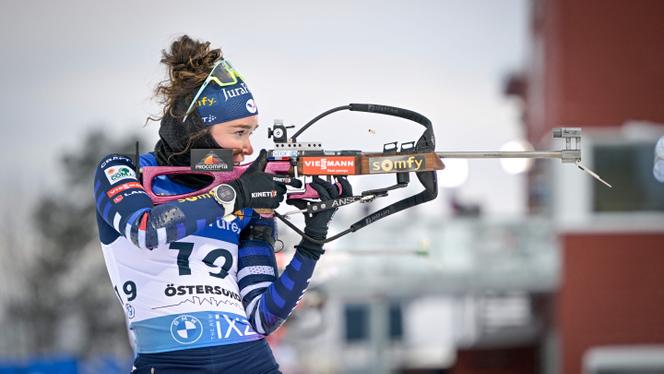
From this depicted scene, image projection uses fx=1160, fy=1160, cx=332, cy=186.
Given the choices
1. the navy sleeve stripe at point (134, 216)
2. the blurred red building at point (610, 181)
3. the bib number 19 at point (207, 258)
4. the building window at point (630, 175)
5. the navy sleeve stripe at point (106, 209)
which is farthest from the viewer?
the blurred red building at point (610, 181)

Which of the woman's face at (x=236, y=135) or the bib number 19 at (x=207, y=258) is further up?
the woman's face at (x=236, y=135)

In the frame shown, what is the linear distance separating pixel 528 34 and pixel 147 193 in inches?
829

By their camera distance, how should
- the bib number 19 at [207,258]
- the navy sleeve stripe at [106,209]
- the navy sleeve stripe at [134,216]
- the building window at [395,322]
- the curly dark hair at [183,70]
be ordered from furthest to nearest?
the building window at [395,322]
the curly dark hair at [183,70]
the bib number 19 at [207,258]
the navy sleeve stripe at [106,209]
the navy sleeve stripe at [134,216]

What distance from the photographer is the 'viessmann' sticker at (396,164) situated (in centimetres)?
381

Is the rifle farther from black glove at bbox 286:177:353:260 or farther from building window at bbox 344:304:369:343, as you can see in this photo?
building window at bbox 344:304:369:343

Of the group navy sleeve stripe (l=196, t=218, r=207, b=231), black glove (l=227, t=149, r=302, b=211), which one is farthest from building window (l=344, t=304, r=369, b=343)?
navy sleeve stripe (l=196, t=218, r=207, b=231)

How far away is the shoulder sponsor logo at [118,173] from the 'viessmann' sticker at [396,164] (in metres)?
0.79

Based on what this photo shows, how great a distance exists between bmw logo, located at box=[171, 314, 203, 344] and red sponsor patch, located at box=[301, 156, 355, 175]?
606 millimetres

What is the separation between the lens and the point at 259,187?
3.70 metres

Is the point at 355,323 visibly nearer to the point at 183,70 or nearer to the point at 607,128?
the point at 607,128

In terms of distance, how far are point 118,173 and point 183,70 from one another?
43 centimetres

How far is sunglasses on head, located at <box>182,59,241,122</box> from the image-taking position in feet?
12.7

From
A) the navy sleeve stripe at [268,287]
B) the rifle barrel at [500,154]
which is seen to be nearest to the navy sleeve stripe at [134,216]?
the navy sleeve stripe at [268,287]

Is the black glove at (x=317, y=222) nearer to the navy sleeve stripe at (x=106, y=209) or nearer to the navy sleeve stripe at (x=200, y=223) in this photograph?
the navy sleeve stripe at (x=200, y=223)
